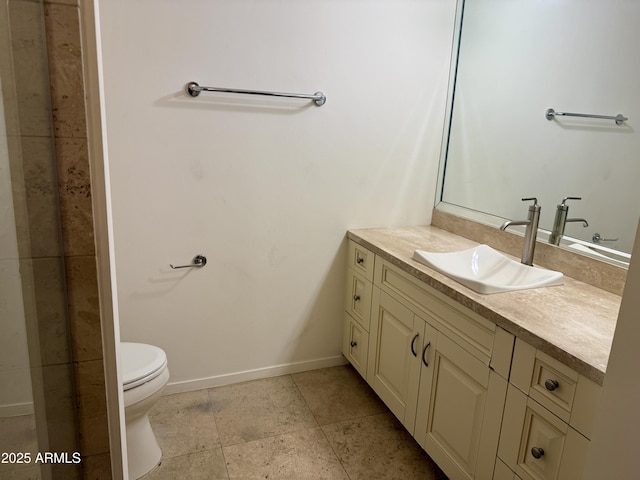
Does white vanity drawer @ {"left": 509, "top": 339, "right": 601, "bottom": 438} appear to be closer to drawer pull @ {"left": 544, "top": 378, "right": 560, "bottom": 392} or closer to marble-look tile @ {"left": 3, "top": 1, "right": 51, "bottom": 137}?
drawer pull @ {"left": 544, "top": 378, "right": 560, "bottom": 392}

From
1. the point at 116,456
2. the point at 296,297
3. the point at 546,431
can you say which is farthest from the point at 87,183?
the point at 296,297

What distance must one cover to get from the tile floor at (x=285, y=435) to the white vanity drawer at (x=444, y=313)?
0.64 metres

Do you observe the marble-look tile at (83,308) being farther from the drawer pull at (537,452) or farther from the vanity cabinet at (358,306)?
the vanity cabinet at (358,306)

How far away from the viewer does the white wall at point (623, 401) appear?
720mm

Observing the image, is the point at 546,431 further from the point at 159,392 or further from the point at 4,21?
the point at 4,21

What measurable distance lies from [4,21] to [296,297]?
184 cm

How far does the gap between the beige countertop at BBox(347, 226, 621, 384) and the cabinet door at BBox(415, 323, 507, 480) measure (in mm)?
196

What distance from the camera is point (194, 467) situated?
1.81 meters

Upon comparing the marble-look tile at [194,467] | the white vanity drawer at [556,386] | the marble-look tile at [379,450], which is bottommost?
the marble-look tile at [194,467]

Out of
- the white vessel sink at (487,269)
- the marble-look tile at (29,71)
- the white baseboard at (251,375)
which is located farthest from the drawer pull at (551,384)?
the white baseboard at (251,375)

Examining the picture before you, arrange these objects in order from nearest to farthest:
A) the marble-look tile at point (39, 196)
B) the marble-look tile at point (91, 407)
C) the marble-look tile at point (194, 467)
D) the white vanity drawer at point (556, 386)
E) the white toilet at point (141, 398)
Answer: the marble-look tile at point (39, 196), the marble-look tile at point (91, 407), the white vanity drawer at point (556, 386), the white toilet at point (141, 398), the marble-look tile at point (194, 467)

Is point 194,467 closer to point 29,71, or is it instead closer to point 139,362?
point 139,362

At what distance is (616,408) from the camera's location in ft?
2.46

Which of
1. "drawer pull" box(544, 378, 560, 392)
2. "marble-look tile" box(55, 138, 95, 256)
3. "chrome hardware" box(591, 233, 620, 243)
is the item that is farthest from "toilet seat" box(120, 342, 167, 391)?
"chrome hardware" box(591, 233, 620, 243)
